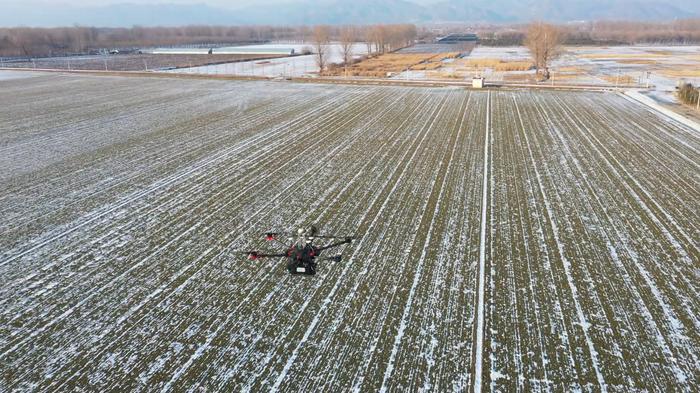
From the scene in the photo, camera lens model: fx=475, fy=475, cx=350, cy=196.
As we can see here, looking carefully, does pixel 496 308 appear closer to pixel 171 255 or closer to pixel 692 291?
pixel 692 291

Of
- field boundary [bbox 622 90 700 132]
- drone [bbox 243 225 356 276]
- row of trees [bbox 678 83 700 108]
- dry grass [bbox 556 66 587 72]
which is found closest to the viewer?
drone [bbox 243 225 356 276]

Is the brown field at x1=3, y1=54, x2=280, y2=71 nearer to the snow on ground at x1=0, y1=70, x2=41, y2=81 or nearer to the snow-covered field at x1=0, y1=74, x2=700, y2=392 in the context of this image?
the snow on ground at x1=0, y1=70, x2=41, y2=81

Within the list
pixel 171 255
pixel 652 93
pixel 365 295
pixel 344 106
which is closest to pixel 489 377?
pixel 365 295

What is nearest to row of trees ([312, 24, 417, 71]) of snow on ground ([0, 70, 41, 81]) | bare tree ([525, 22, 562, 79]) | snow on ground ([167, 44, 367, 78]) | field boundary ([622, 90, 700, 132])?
snow on ground ([167, 44, 367, 78])

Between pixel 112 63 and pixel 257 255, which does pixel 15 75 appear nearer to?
pixel 112 63

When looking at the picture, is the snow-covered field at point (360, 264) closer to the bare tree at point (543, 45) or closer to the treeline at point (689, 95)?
the treeline at point (689, 95)

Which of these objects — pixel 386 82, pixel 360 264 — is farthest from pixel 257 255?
pixel 386 82
